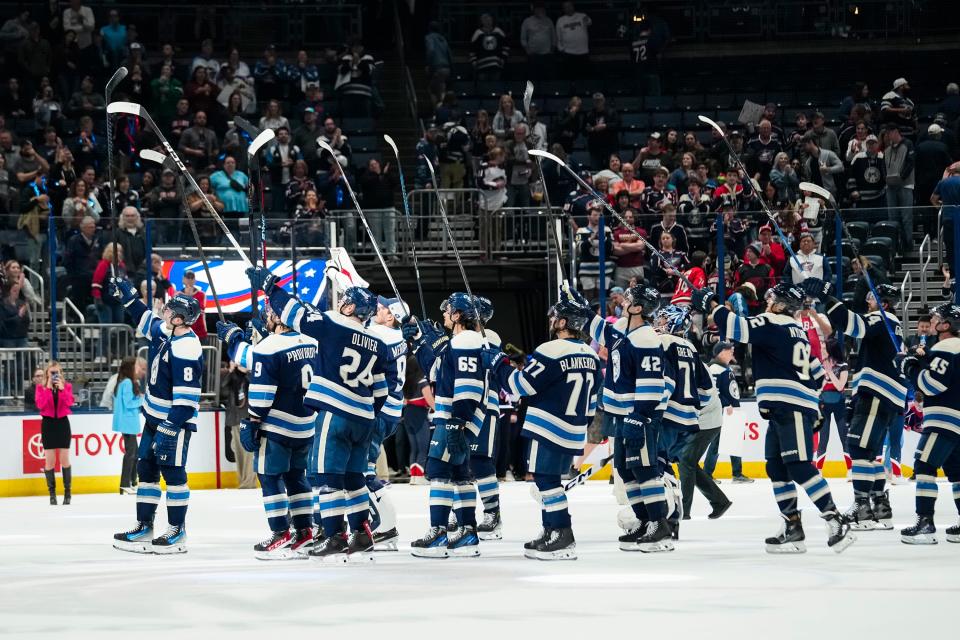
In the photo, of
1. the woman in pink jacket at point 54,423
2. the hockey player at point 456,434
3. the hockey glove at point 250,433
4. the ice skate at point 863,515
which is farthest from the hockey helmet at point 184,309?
the woman in pink jacket at point 54,423

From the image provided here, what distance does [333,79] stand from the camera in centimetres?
2744

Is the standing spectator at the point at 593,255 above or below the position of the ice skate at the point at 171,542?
above

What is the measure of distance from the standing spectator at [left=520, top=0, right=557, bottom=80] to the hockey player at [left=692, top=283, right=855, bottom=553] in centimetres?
1680

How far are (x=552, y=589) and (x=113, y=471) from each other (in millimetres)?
11350

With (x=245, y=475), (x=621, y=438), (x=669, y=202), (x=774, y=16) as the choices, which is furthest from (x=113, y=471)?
(x=774, y=16)

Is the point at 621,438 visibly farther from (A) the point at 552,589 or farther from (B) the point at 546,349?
(A) the point at 552,589

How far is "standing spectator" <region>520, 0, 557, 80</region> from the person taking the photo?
2792 centimetres

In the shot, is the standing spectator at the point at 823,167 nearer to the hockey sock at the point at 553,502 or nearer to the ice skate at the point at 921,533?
the ice skate at the point at 921,533

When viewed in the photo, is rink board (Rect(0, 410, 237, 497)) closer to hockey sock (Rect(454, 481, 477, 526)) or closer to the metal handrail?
the metal handrail

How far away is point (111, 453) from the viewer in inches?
764

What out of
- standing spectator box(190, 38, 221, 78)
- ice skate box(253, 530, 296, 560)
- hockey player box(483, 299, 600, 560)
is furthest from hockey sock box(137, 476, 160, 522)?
standing spectator box(190, 38, 221, 78)

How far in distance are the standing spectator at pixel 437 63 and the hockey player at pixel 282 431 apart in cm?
1574

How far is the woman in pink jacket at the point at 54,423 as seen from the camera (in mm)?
17422

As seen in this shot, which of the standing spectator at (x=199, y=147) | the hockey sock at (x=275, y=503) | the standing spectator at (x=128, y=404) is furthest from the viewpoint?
the standing spectator at (x=199, y=147)
